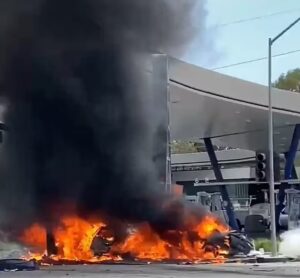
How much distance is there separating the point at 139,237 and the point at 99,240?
1006 mm

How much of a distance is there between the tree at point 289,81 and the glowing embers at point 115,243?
190 feet

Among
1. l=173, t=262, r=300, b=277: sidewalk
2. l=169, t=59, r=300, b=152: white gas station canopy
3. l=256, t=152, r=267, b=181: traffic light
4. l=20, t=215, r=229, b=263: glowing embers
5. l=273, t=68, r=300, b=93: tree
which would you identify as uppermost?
l=273, t=68, r=300, b=93: tree

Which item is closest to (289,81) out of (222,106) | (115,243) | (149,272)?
(222,106)

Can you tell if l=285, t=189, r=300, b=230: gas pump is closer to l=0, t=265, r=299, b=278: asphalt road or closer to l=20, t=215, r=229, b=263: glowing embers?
l=20, t=215, r=229, b=263: glowing embers

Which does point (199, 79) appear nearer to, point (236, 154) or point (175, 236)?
point (175, 236)

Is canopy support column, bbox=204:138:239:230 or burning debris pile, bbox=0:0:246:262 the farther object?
canopy support column, bbox=204:138:239:230

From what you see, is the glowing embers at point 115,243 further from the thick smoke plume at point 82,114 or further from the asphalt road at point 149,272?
the asphalt road at point 149,272

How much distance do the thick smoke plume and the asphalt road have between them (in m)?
2.32

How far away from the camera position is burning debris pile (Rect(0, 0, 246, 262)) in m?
18.3

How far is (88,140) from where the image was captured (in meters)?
18.6

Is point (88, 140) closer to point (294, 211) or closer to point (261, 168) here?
point (261, 168)

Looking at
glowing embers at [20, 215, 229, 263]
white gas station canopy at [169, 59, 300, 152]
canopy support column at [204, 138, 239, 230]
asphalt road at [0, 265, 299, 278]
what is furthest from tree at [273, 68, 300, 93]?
asphalt road at [0, 265, 299, 278]

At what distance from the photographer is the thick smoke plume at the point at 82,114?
60.0 feet

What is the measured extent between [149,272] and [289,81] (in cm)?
6422
